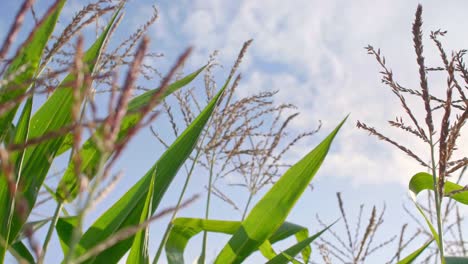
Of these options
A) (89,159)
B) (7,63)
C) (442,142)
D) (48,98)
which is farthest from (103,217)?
(7,63)

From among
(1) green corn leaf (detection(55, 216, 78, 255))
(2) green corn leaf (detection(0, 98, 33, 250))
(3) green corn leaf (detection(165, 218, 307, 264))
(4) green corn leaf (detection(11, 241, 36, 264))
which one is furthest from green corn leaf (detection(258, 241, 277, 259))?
(2) green corn leaf (detection(0, 98, 33, 250))

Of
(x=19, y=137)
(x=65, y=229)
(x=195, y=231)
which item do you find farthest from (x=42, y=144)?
(x=195, y=231)

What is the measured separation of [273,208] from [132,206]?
0.40 metres

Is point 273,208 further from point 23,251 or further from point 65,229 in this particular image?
point 23,251

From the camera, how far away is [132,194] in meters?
1.63

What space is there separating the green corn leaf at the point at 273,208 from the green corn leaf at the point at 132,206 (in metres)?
0.26

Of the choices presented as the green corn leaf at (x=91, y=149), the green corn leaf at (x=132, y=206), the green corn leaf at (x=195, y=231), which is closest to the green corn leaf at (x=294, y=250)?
the green corn leaf at (x=195, y=231)

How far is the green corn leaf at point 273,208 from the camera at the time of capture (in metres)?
1.70

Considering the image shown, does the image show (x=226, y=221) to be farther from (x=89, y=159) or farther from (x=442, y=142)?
(x=442, y=142)

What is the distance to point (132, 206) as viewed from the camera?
1586mm

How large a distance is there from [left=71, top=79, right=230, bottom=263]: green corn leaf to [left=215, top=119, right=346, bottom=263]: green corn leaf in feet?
0.84

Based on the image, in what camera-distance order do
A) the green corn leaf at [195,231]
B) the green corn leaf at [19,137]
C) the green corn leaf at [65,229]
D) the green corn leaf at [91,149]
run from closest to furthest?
the green corn leaf at [19,137]
the green corn leaf at [91,149]
the green corn leaf at [65,229]
the green corn leaf at [195,231]

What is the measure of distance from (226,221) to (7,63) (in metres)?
1.48

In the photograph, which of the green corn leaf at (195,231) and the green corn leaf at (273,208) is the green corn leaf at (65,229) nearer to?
the green corn leaf at (195,231)
